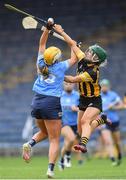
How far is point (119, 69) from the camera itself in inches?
980

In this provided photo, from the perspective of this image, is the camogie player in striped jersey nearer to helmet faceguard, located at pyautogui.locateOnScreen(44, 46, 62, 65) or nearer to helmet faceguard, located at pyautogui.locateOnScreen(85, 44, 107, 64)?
helmet faceguard, located at pyautogui.locateOnScreen(85, 44, 107, 64)

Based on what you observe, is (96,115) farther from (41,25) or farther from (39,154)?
(39,154)

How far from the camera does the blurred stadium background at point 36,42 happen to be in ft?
81.7

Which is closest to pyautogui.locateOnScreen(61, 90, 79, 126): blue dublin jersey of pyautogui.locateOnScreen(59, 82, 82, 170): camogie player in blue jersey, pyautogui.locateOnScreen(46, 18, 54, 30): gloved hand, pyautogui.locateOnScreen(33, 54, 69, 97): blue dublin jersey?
pyautogui.locateOnScreen(59, 82, 82, 170): camogie player in blue jersey

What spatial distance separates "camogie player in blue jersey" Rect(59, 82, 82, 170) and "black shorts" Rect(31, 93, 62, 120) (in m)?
4.70

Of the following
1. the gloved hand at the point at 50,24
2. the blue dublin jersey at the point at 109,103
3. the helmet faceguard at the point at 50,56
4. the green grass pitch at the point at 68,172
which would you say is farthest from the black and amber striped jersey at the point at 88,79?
the blue dublin jersey at the point at 109,103

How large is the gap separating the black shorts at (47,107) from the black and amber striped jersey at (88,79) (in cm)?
70

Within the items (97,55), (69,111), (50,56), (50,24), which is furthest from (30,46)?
(50,56)

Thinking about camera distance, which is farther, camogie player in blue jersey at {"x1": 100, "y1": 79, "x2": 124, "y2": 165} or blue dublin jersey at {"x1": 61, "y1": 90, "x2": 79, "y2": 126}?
camogie player in blue jersey at {"x1": 100, "y1": 79, "x2": 124, "y2": 165}

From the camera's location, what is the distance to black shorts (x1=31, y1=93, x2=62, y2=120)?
13133mm

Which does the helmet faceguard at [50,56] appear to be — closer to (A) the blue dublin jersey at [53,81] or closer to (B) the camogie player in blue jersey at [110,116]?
(A) the blue dublin jersey at [53,81]

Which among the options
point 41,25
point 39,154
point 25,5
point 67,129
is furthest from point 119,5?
point 41,25

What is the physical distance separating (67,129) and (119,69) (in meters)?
6.62

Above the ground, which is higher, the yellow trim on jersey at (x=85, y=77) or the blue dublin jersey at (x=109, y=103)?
the yellow trim on jersey at (x=85, y=77)
